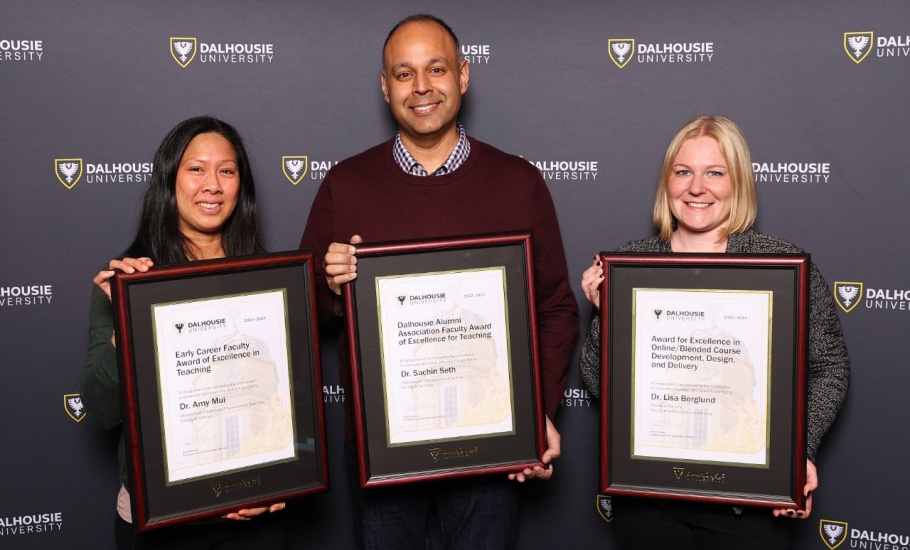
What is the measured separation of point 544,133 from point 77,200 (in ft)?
5.36

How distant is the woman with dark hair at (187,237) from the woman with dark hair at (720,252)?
92 cm

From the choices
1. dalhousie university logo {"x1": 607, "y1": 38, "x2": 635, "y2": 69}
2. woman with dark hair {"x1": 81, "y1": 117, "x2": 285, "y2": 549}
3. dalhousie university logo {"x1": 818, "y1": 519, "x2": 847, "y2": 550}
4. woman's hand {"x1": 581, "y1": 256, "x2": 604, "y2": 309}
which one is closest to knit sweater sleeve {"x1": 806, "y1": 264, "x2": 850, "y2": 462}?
woman's hand {"x1": 581, "y1": 256, "x2": 604, "y2": 309}

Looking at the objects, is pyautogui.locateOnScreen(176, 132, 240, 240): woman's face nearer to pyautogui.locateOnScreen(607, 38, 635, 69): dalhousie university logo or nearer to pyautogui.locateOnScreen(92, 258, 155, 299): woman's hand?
pyautogui.locateOnScreen(92, 258, 155, 299): woman's hand

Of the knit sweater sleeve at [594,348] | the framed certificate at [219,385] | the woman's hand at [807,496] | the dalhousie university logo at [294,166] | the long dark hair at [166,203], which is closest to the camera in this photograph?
the framed certificate at [219,385]

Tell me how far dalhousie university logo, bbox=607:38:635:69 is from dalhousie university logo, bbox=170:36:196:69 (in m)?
1.44

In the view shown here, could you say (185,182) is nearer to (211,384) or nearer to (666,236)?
(211,384)

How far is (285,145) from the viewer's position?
2596mm

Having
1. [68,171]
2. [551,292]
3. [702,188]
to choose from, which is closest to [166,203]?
[68,171]

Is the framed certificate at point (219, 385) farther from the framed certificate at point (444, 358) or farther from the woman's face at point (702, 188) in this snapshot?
the woman's face at point (702, 188)

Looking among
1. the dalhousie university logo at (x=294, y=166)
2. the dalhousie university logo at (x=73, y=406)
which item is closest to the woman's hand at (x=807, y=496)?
the dalhousie university logo at (x=294, y=166)

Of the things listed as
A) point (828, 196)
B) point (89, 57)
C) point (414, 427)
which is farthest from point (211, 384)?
point (828, 196)

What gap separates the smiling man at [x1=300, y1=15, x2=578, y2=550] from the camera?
79.0 inches

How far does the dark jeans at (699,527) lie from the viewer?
1.78 m

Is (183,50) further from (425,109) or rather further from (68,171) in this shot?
(425,109)
